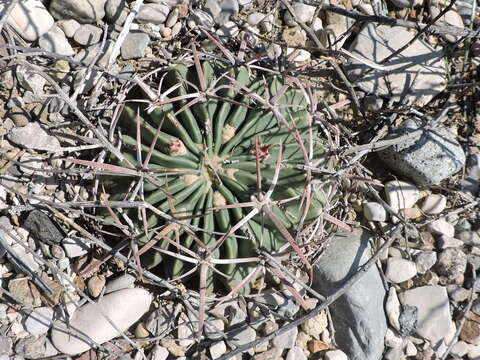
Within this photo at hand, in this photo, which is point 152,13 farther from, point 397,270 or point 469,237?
point 469,237

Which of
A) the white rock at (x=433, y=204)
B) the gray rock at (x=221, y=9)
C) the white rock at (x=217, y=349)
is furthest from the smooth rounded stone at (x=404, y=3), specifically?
the white rock at (x=217, y=349)

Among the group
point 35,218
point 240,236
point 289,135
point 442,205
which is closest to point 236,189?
point 240,236

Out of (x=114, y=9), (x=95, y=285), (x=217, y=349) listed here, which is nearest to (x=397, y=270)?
(x=217, y=349)

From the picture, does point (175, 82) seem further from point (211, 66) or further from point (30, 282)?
point (30, 282)

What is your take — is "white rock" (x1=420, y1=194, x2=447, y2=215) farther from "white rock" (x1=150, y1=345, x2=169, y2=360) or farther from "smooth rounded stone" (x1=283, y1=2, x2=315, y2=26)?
"white rock" (x1=150, y1=345, x2=169, y2=360)

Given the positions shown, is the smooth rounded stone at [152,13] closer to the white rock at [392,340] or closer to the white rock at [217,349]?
the white rock at [217,349]
